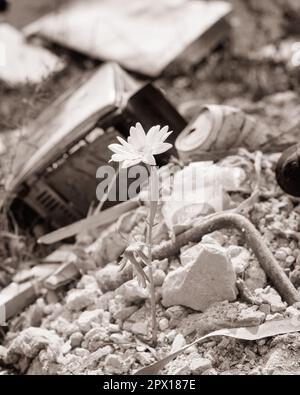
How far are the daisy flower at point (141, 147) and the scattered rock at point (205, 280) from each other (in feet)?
1.22

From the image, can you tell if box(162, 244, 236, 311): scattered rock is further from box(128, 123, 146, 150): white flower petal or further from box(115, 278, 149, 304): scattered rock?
box(128, 123, 146, 150): white flower petal

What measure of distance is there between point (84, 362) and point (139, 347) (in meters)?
0.18

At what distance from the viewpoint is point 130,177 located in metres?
2.85

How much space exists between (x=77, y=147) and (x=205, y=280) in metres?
1.08

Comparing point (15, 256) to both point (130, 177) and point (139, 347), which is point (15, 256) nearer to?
point (130, 177)

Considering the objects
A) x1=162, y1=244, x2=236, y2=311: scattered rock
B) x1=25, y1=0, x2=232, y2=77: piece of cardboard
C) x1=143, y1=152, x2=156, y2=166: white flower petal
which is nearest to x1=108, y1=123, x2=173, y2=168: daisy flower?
x1=143, y1=152, x2=156, y2=166: white flower petal

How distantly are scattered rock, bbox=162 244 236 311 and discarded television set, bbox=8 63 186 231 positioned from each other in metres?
0.88

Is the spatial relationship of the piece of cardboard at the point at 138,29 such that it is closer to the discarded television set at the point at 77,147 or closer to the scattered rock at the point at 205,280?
the discarded television set at the point at 77,147

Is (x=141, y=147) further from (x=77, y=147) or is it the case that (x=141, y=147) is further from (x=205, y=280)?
(x=77, y=147)

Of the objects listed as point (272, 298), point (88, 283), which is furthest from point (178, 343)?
point (88, 283)

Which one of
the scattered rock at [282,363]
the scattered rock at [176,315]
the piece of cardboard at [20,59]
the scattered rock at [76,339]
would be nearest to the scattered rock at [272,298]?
the scattered rock at [282,363]

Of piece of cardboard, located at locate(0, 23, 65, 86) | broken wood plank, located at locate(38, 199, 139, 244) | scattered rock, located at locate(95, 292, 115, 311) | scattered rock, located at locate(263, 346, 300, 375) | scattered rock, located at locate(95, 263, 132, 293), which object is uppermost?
piece of cardboard, located at locate(0, 23, 65, 86)

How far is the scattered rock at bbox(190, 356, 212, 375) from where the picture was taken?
199cm

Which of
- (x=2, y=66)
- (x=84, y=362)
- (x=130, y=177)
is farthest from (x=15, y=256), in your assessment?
(x=2, y=66)
